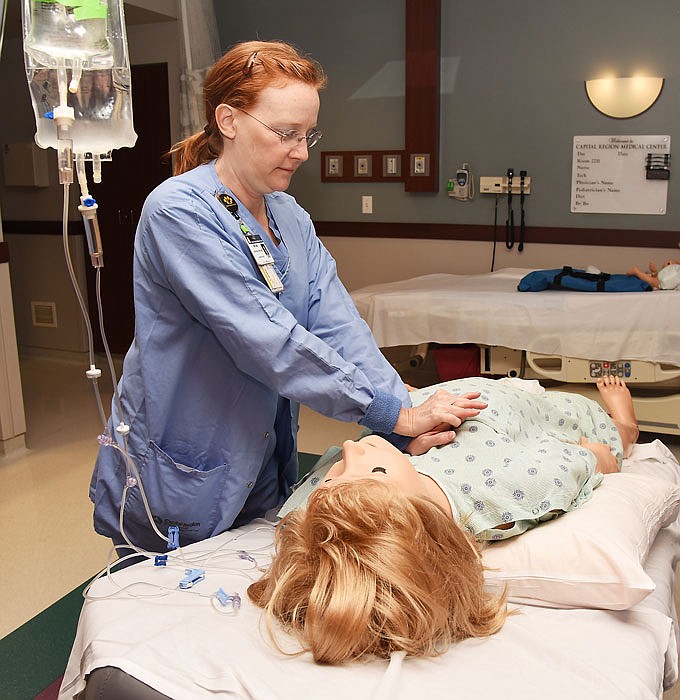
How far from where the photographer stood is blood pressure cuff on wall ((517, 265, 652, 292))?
3.42 metres

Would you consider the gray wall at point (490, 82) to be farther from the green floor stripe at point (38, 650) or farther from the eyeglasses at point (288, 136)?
the green floor stripe at point (38, 650)

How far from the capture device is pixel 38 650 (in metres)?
2.03

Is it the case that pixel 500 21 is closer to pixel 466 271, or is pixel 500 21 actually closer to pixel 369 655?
pixel 466 271

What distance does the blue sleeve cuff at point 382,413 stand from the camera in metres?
1.61

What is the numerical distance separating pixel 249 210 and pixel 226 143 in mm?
142

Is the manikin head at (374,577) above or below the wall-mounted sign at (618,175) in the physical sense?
below

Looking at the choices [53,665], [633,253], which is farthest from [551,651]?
[633,253]

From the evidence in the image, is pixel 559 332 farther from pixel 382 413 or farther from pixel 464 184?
pixel 382 413

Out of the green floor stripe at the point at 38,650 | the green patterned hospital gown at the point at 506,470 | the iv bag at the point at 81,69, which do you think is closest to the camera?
the iv bag at the point at 81,69

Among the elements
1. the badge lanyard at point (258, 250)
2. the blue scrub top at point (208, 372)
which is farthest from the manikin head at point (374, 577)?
the badge lanyard at point (258, 250)

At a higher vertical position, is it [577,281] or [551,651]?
[577,281]

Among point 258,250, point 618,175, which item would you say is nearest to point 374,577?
point 258,250

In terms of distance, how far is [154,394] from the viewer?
159 centimetres

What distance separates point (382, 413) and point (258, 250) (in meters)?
0.41
